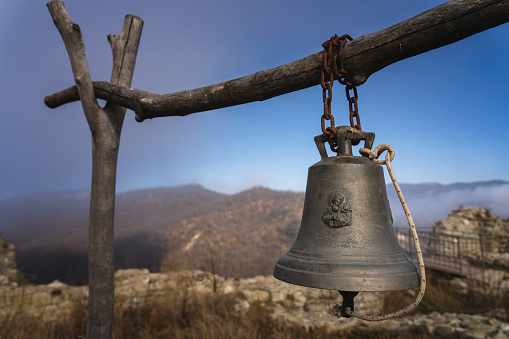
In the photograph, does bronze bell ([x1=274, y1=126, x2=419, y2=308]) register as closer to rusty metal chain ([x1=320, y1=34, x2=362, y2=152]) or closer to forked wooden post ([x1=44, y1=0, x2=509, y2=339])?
rusty metal chain ([x1=320, y1=34, x2=362, y2=152])

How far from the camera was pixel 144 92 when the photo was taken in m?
2.72

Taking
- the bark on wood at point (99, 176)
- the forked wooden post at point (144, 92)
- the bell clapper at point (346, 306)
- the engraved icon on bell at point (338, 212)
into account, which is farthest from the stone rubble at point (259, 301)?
the engraved icon on bell at point (338, 212)

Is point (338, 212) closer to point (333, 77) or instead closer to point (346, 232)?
point (346, 232)

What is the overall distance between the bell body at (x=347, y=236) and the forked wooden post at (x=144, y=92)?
521 millimetres

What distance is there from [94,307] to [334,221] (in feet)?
8.42

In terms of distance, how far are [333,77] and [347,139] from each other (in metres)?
0.32

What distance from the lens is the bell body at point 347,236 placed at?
132 cm

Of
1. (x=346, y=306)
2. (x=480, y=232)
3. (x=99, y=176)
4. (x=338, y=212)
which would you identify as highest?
(x=99, y=176)

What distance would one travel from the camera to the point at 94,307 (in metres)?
2.93

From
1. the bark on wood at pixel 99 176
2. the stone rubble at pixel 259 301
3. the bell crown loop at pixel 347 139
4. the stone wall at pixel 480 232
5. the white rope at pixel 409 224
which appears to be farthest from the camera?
the stone wall at pixel 480 232

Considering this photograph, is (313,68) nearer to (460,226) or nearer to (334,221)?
(334,221)

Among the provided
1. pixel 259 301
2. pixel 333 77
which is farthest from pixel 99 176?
pixel 259 301

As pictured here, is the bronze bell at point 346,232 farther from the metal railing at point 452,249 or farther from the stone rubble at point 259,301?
the metal railing at point 452,249

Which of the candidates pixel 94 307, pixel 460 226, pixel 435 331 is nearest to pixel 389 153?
pixel 94 307
